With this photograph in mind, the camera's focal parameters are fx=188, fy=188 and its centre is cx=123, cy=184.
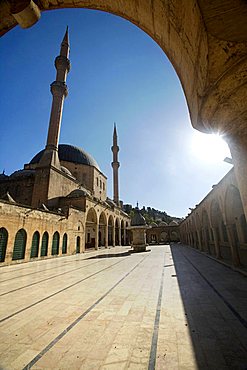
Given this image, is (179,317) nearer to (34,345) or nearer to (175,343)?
(175,343)

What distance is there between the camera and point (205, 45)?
4.70ft

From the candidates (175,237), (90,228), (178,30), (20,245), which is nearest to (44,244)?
(20,245)

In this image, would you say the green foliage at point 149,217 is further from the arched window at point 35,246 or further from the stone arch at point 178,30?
the stone arch at point 178,30

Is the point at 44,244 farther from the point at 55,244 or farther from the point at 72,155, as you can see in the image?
the point at 72,155

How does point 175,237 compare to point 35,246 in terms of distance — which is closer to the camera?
point 35,246

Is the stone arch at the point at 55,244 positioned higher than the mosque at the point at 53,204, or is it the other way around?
the mosque at the point at 53,204

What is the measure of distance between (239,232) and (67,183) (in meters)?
22.0

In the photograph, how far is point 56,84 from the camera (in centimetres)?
2431

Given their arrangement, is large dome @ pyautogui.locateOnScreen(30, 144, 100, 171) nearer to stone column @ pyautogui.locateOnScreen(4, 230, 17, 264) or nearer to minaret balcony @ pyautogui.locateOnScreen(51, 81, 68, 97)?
minaret balcony @ pyautogui.locateOnScreen(51, 81, 68, 97)

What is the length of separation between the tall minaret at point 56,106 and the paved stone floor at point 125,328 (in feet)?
64.4

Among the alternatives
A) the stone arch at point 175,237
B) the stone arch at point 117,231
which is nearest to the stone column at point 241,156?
the stone arch at point 117,231

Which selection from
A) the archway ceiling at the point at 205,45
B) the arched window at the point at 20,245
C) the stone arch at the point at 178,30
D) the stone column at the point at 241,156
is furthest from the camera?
the arched window at the point at 20,245

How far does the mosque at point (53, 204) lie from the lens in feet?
43.4

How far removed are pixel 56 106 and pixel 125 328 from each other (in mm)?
26019
